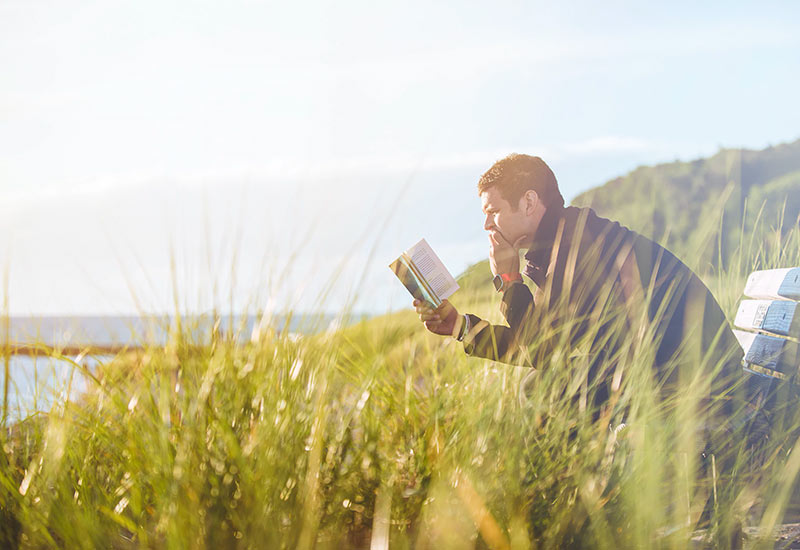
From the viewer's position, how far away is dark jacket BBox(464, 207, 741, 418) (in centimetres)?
251

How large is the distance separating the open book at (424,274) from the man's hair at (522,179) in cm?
52

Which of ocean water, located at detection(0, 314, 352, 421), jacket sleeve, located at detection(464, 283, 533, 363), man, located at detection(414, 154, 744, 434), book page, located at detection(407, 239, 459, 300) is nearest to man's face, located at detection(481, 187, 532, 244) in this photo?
man, located at detection(414, 154, 744, 434)

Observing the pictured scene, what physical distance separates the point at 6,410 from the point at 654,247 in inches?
100

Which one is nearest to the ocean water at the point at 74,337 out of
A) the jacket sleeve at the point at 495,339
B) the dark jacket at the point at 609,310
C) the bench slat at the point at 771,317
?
the jacket sleeve at the point at 495,339

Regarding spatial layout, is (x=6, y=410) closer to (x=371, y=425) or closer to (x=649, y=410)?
(x=371, y=425)

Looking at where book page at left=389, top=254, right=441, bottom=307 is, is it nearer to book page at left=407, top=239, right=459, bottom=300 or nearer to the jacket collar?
book page at left=407, top=239, right=459, bottom=300

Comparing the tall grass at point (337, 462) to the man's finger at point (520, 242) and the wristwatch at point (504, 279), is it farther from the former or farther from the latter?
the man's finger at point (520, 242)

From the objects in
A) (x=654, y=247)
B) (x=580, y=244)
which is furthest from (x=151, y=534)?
(x=654, y=247)

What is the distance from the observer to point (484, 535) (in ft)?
6.61

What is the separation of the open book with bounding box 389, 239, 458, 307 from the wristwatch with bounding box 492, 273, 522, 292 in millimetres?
425

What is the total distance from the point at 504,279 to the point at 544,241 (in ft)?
0.92

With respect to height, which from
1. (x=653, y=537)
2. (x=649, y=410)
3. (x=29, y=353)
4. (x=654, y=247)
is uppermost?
(x=654, y=247)

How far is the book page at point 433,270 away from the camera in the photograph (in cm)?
275

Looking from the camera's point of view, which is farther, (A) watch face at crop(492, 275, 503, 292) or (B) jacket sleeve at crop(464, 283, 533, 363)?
(A) watch face at crop(492, 275, 503, 292)
